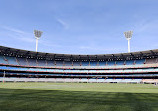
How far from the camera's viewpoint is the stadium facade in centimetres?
5503

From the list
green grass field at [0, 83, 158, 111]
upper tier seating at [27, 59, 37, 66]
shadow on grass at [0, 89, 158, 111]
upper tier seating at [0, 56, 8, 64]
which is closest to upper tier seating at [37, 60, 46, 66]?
upper tier seating at [27, 59, 37, 66]

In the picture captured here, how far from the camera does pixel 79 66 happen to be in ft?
227

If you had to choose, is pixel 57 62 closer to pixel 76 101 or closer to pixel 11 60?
pixel 11 60

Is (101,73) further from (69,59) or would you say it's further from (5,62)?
(5,62)

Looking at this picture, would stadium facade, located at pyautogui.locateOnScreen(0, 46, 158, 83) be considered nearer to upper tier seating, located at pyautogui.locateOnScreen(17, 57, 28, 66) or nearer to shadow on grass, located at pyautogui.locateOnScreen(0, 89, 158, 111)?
upper tier seating, located at pyautogui.locateOnScreen(17, 57, 28, 66)

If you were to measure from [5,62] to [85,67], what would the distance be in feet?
121

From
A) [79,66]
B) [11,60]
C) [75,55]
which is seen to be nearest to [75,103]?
[75,55]

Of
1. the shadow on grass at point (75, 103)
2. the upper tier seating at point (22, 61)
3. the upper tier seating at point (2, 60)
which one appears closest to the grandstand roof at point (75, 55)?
the upper tier seating at point (22, 61)

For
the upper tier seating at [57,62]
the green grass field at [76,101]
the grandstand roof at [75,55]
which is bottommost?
the green grass field at [76,101]

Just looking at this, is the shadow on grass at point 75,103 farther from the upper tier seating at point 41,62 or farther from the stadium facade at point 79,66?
the upper tier seating at point 41,62

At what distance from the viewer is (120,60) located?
66.8m

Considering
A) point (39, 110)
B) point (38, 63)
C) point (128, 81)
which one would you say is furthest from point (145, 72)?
point (39, 110)

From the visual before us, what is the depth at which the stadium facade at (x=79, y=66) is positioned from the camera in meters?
55.0

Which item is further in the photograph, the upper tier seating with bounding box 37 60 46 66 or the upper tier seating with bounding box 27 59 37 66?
the upper tier seating with bounding box 37 60 46 66
